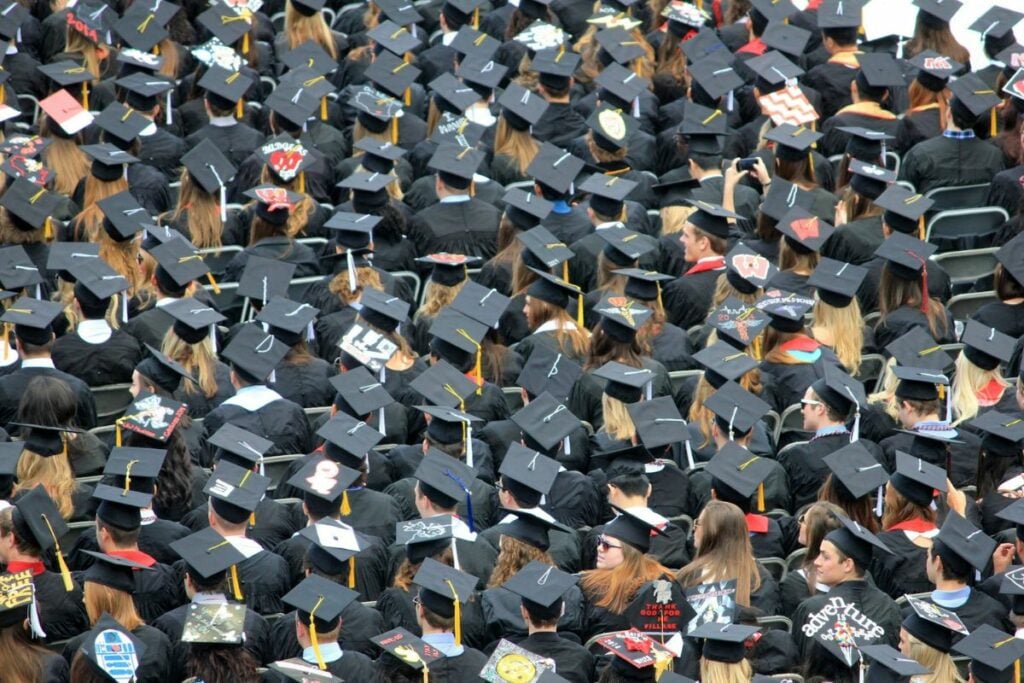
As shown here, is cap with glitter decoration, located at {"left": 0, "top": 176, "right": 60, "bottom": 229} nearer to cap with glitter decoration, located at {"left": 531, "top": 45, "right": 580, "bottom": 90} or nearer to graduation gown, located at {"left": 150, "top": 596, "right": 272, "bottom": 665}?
cap with glitter decoration, located at {"left": 531, "top": 45, "right": 580, "bottom": 90}

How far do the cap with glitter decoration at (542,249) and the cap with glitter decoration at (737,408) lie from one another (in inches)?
64.4

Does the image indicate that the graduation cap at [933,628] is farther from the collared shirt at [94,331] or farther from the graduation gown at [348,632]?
the collared shirt at [94,331]

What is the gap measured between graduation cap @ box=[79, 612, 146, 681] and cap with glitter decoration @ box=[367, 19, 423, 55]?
5859mm

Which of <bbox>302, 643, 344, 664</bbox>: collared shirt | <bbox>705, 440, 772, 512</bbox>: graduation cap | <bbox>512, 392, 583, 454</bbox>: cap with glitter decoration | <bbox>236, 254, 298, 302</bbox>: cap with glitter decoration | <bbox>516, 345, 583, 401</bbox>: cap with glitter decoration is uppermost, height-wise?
<bbox>302, 643, 344, 664</bbox>: collared shirt

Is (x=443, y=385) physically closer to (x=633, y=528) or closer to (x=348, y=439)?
(x=348, y=439)

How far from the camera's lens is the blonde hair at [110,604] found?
909 cm

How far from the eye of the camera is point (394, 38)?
13828mm

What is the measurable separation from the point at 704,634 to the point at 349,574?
1.71 metres

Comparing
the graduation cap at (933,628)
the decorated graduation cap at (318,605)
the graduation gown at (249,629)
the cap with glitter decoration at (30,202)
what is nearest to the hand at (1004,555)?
the graduation cap at (933,628)

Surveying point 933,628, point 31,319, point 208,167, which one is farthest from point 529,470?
point 208,167

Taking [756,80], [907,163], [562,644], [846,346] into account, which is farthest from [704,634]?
[756,80]

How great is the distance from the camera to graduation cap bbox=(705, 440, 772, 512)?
958 cm

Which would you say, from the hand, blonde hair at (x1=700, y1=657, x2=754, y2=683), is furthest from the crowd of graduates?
blonde hair at (x1=700, y1=657, x2=754, y2=683)

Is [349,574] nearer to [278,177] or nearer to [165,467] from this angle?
[165,467]
